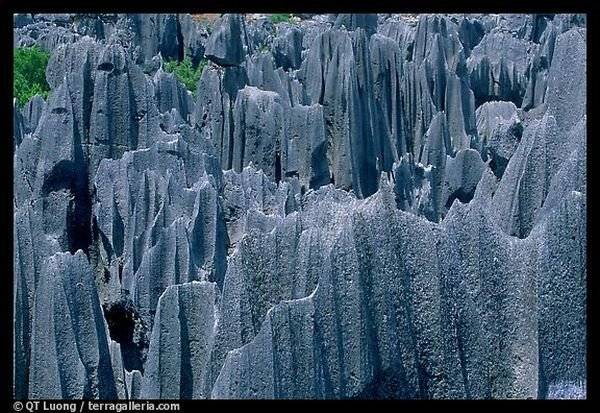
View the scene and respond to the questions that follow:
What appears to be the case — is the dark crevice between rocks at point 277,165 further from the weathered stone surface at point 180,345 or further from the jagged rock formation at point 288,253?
the weathered stone surface at point 180,345

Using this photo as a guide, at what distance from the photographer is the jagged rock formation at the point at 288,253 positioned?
140 inches

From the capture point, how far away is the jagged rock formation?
140 inches

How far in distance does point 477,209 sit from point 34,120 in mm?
7414

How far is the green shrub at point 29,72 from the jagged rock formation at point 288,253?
501 cm

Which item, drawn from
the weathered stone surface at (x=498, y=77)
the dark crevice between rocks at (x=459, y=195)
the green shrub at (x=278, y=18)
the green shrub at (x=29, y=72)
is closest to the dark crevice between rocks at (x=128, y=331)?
the dark crevice between rocks at (x=459, y=195)

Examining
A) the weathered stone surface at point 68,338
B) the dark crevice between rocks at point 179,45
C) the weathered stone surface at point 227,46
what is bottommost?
the weathered stone surface at point 68,338

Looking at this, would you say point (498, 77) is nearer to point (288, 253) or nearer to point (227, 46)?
point (227, 46)

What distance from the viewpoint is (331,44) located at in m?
12.7

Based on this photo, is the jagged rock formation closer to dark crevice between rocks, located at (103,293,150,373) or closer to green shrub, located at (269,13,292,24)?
dark crevice between rocks, located at (103,293,150,373)

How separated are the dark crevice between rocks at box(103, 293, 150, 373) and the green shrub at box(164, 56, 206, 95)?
12599mm

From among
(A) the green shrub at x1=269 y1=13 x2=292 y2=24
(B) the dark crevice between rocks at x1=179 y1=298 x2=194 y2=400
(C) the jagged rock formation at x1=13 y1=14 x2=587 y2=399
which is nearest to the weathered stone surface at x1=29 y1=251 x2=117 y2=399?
(C) the jagged rock formation at x1=13 y1=14 x2=587 y2=399

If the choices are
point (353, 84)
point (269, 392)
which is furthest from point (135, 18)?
point (269, 392)

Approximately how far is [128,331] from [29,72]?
12178 mm

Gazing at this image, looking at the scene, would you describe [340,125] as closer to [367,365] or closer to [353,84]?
[353,84]
